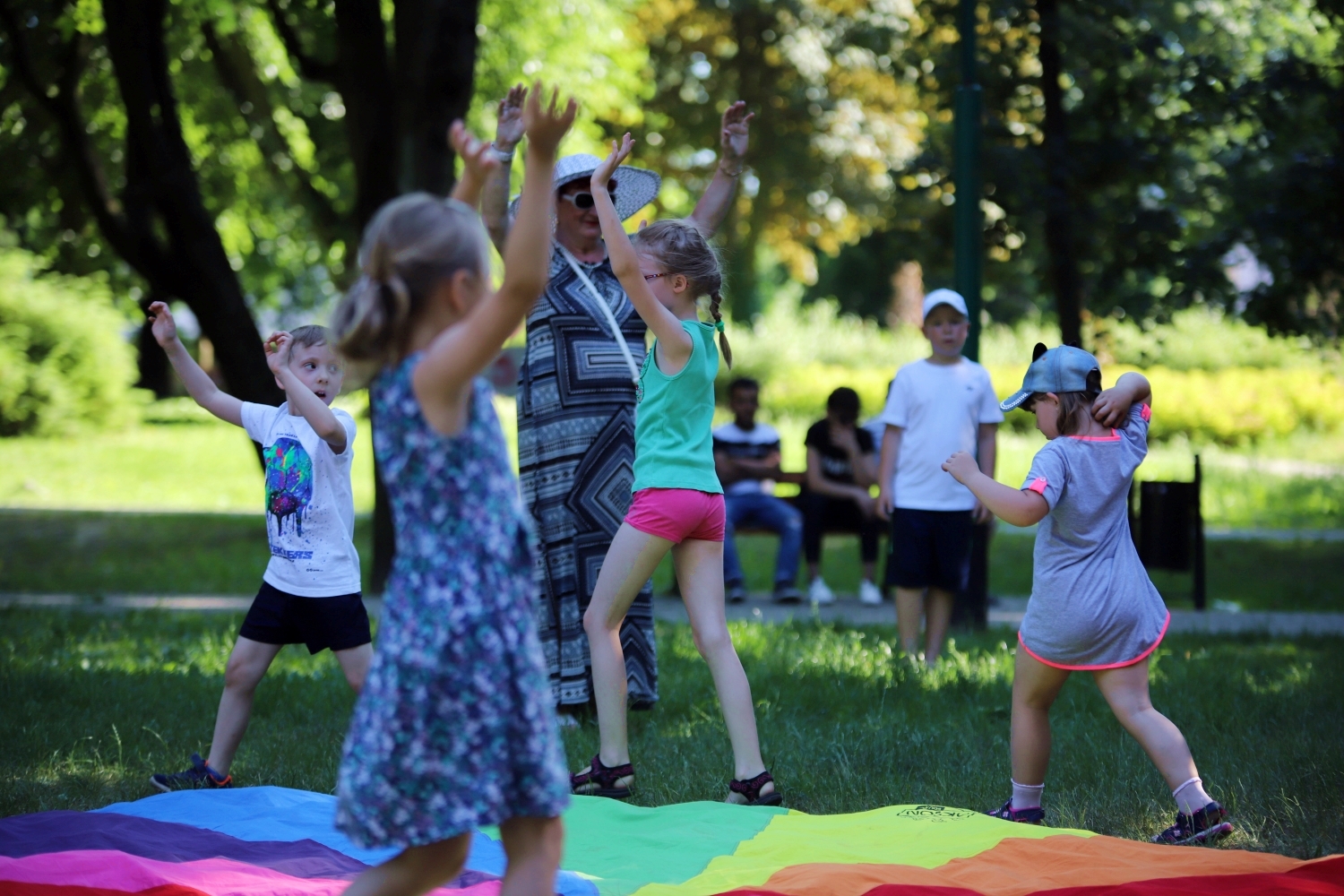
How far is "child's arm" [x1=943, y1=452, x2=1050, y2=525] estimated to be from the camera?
151 inches

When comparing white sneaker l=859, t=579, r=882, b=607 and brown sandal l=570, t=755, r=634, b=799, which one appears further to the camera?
white sneaker l=859, t=579, r=882, b=607

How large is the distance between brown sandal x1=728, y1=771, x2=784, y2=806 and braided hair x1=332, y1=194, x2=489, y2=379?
7.87 feet

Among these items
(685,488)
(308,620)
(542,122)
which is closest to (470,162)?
(542,122)

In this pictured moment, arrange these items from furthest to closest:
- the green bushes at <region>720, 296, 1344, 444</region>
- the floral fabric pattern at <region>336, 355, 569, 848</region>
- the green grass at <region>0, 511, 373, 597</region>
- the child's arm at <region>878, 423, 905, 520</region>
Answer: the green bushes at <region>720, 296, 1344, 444</region> < the green grass at <region>0, 511, 373, 597</region> < the child's arm at <region>878, 423, 905, 520</region> < the floral fabric pattern at <region>336, 355, 569, 848</region>

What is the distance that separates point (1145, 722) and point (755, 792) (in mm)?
1311

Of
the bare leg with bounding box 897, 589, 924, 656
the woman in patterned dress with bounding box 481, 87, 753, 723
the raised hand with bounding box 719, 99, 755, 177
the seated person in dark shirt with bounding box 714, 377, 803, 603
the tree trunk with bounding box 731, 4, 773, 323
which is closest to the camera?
the raised hand with bounding box 719, 99, 755, 177

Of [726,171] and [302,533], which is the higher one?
[726,171]

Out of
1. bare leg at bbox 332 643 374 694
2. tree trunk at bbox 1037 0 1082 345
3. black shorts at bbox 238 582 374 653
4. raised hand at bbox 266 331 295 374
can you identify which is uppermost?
tree trunk at bbox 1037 0 1082 345

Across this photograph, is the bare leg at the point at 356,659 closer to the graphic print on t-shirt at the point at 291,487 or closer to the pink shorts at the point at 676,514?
the graphic print on t-shirt at the point at 291,487

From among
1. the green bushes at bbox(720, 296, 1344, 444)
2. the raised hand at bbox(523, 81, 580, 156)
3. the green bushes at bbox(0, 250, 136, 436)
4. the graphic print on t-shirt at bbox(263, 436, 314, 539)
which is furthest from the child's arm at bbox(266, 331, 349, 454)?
the green bushes at bbox(0, 250, 136, 436)

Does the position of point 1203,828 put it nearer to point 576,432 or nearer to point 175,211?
point 576,432

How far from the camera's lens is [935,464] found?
6.80 metres

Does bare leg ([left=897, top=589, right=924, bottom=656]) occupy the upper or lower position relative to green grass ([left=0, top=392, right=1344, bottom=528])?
lower

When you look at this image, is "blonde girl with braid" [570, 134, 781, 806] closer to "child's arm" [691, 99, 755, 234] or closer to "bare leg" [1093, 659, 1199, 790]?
"child's arm" [691, 99, 755, 234]
